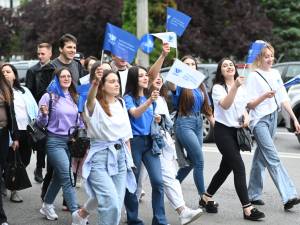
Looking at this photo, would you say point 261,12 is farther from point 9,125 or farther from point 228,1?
point 9,125

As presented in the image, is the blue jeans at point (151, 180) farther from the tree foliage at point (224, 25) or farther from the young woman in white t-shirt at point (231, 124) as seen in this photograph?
the tree foliage at point (224, 25)

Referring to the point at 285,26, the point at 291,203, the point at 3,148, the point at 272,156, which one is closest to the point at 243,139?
the point at 272,156

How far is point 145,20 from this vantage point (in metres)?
23.1

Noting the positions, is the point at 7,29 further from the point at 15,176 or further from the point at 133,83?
the point at 133,83

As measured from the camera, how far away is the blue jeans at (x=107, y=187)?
5.11m

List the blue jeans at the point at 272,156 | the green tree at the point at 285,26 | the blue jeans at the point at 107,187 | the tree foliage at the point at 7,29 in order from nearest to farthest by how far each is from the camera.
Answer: the blue jeans at the point at 107,187 < the blue jeans at the point at 272,156 < the green tree at the point at 285,26 < the tree foliage at the point at 7,29

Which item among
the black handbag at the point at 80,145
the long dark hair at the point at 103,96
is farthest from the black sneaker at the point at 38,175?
the long dark hair at the point at 103,96

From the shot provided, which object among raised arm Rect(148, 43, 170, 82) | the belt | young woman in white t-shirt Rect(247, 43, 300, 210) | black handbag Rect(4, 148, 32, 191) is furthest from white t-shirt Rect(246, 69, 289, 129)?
black handbag Rect(4, 148, 32, 191)

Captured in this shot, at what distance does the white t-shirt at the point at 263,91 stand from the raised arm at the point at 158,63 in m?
1.20

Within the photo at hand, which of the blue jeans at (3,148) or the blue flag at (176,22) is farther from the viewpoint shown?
the blue flag at (176,22)

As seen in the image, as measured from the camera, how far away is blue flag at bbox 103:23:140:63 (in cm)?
603

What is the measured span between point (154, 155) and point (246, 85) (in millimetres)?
1635

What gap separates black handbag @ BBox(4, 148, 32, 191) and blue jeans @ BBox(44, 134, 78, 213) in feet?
1.74

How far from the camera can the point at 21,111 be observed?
285 inches
